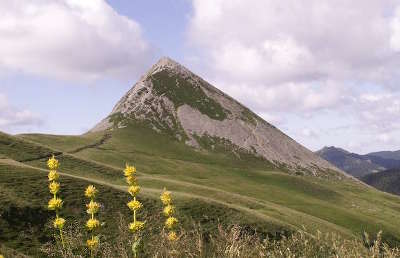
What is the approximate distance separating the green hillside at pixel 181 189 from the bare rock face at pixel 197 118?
940 cm

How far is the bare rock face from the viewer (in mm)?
155750

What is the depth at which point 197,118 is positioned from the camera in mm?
166000

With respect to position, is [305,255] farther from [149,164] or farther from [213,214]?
[149,164]

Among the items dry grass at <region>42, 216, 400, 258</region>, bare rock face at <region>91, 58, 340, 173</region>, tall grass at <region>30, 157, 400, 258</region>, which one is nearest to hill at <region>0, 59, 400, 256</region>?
bare rock face at <region>91, 58, 340, 173</region>

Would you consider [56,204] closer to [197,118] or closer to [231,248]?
[231,248]

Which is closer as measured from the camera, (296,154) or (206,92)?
(296,154)

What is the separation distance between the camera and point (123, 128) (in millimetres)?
143500

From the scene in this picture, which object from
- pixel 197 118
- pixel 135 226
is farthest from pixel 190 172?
pixel 135 226

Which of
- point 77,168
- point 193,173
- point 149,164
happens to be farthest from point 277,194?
point 77,168

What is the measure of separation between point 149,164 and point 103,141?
2623 centimetres

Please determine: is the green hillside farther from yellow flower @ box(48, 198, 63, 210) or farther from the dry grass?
yellow flower @ box(48, 198, 63, 210)

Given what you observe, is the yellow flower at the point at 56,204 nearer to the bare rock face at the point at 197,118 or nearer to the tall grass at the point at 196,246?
the tall grass at the point at 196,246

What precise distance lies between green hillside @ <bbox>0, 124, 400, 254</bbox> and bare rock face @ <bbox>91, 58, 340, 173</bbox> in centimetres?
940

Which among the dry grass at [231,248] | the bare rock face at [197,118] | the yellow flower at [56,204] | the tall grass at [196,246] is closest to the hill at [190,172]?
the bare rock face at [197,118]
